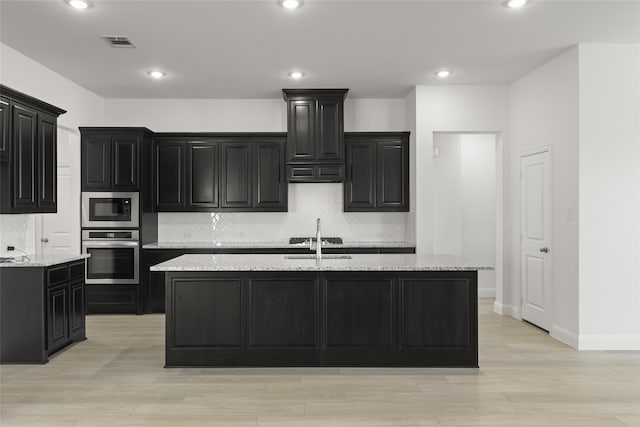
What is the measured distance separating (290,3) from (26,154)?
9.33 ft

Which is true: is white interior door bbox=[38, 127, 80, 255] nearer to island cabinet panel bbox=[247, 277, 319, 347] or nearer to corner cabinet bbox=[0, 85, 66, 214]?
corner cabinet bbox=[0, 85, 66, 214]

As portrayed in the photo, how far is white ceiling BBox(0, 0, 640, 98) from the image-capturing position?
4277mm

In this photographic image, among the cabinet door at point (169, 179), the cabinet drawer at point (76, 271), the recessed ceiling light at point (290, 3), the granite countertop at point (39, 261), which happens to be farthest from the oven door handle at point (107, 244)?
the recessed ceiling light at point (290, 3)

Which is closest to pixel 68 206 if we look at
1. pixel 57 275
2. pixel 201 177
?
pixel 201 177

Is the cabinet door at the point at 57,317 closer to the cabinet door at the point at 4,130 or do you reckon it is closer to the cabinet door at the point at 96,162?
the cabinet door at the point at 4,130

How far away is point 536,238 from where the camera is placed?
20.0 feet

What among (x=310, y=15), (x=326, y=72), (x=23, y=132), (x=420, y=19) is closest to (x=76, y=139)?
(x=23, y=132)

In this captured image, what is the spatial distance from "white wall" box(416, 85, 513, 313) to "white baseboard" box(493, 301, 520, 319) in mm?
89

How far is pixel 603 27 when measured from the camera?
4715 millimetres

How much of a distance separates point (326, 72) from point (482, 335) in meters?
3.44

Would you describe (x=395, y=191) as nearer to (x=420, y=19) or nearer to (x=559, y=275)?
(x=559, y=275)

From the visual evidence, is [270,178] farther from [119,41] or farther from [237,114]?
[119,41]

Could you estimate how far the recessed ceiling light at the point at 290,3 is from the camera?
4.10 m

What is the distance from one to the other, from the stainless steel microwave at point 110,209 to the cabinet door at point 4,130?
2274 millimetres
